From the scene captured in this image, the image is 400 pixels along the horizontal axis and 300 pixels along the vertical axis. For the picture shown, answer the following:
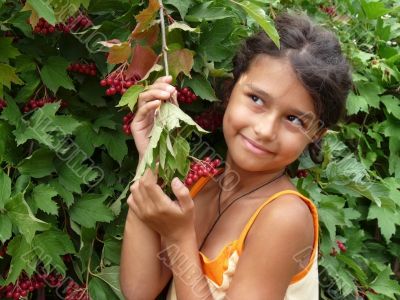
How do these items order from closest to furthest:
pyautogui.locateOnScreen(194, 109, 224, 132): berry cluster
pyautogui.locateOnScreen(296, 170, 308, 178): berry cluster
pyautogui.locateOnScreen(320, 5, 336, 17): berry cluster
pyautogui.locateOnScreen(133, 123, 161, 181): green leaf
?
pyautogui.locateOnScreen(133, 123, 161, 181): green leaf → pyautogui.locateOnScreen(194, 109, 224, 132): berry cluster → pyautogui.locateOnScreen(296, 170, 308, 178): berry cluster → pyautogui.locateOnScreen(320, 5, 336, 17): berry cluster

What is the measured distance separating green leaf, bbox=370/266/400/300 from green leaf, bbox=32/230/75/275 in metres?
1.45

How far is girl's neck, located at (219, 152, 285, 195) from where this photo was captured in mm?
1663

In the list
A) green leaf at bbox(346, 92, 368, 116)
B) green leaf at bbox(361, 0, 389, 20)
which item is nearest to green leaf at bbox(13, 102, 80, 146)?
green leaf at bbox(346, 92, 368, 116)

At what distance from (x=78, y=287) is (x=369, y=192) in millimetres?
1107

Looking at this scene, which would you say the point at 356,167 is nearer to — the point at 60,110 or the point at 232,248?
the point at 232,248

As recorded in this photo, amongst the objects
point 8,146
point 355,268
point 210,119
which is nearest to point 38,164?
point 8,146

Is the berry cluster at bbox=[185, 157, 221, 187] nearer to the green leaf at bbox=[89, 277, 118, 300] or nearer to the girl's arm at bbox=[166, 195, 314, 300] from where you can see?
the girl's arm at bbox=[166, 195, 314, 300]

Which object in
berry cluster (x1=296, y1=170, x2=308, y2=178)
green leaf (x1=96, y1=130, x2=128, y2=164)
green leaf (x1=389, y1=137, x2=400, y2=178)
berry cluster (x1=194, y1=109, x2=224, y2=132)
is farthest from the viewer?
green leaf (x1=389, y1=137, x2=400, y2=178)

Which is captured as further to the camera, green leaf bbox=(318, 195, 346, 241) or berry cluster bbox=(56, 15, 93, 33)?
green leaf bbox=(318, 195, 346, 241)

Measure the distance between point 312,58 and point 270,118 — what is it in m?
0.21

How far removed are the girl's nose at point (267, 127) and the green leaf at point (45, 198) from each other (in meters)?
0.53

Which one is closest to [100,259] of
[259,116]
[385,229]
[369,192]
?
[259,116]

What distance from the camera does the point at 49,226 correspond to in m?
1.41

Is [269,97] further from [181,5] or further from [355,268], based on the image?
[355,268]
